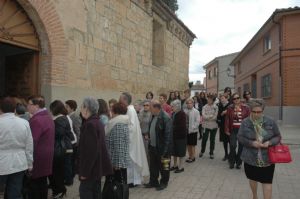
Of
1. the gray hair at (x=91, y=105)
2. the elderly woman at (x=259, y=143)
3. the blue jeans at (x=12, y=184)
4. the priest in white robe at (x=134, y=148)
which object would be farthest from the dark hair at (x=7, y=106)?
the elderly woman at (x=259, y=143)

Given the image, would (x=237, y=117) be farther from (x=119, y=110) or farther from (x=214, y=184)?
(x=119, y=110)

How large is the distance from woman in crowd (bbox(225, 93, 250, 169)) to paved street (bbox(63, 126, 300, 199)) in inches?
11.5

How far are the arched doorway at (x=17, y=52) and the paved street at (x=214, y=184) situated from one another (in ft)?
8.11

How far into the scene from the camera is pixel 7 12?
724 centimetres

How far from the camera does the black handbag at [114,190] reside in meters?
5.38

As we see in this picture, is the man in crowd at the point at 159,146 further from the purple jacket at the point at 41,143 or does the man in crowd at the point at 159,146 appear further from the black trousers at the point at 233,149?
the black trousers at the point at 233,149

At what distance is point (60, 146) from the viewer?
19.9 ft

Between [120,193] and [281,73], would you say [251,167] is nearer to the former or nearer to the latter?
[120,193]

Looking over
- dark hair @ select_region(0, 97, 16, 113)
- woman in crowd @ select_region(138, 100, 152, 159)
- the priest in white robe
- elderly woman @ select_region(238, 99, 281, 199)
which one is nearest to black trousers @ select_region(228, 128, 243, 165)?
woman in crowd @ select_region(138, 100, 152, 159)

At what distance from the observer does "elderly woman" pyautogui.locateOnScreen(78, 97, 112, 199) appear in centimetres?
474

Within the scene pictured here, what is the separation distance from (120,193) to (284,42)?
1725 cm

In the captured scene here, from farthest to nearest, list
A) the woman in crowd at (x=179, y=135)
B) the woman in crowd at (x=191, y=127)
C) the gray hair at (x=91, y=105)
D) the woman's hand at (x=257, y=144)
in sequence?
the woman in crowd at (x=191, y=127) → the woman in crowd at (x=179, y=135) → the woman's hand at (x=257, y=144) → the gray hair at (x=91, y=105)

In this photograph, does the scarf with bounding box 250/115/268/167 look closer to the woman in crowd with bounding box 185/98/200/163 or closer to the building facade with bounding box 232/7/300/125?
the woman in crowd with bounding box 185/98/200/163

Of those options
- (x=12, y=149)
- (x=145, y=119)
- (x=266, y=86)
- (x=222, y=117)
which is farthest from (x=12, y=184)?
(x=266, y=86)
